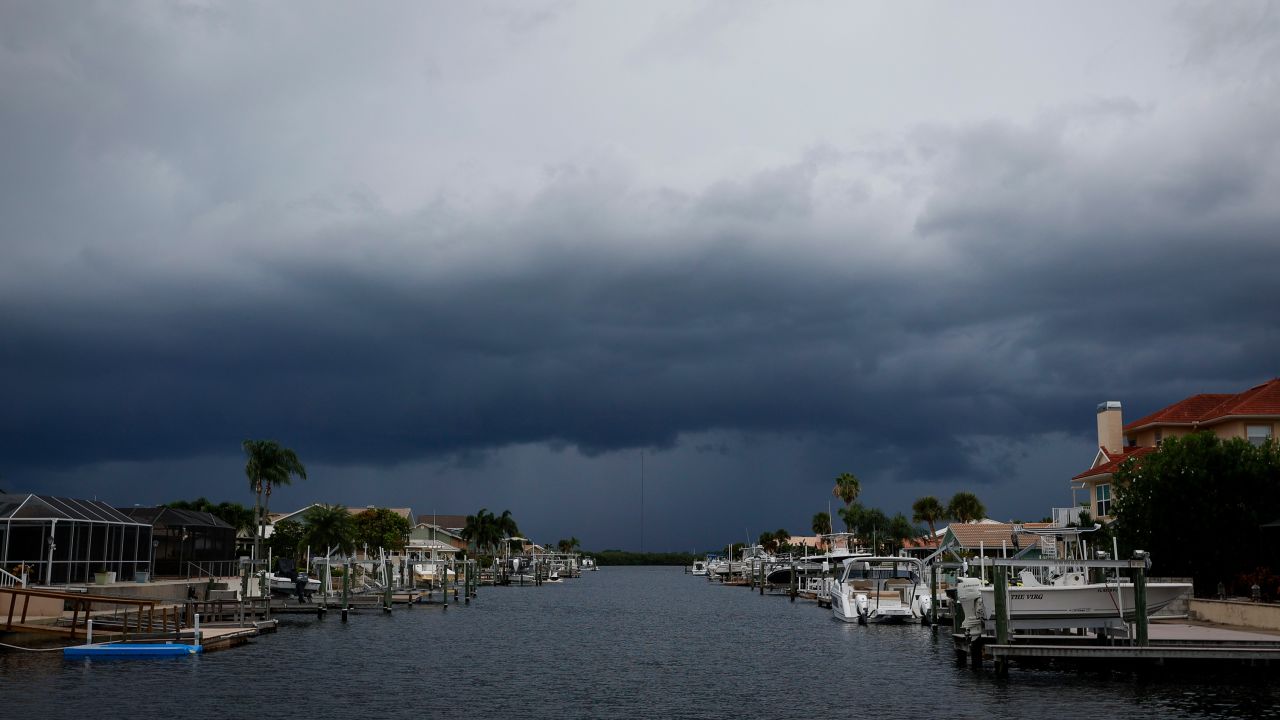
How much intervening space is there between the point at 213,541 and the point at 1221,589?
69.3m

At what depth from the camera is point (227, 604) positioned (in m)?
57.6

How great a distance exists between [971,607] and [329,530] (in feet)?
210

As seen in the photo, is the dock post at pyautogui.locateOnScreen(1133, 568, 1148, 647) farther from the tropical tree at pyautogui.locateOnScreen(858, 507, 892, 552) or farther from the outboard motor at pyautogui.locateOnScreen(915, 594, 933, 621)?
the tropical tree at pyautogui.locateOnScreen(858, 507, 892, 552)

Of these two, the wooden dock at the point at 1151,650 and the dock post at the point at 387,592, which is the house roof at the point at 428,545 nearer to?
the dock post at the point at 387,592

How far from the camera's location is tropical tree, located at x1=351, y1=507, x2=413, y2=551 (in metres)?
130

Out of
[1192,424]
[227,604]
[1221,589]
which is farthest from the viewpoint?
[1192,424]

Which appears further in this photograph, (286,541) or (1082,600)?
(286,541)

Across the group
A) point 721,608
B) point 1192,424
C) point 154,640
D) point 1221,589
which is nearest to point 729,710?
point 154,640

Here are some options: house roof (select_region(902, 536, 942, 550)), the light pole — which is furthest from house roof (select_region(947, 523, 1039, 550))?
the light pole

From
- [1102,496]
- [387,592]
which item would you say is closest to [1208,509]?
[1102,496]

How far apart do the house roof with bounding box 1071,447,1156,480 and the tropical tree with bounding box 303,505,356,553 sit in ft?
200

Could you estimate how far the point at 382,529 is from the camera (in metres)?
132

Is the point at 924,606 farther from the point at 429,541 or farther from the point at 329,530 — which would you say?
the point at 429,541

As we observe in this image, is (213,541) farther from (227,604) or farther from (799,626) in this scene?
(799,626)
